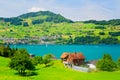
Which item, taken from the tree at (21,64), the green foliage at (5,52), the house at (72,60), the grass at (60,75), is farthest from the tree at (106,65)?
the green foliage at (5,52)

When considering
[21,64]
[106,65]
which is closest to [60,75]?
[21,64]

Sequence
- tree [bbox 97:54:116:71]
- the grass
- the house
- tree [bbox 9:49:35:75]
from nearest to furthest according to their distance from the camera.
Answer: the grass
tree [bbox 9:49:35:75]
tree [bbox 97:54:116:71]
the house

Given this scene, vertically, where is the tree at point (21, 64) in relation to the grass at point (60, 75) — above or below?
above

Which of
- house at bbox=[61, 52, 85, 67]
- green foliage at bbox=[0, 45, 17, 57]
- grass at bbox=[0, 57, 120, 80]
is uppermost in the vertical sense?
green foliage at bbox=[0, 45, 17, 57]

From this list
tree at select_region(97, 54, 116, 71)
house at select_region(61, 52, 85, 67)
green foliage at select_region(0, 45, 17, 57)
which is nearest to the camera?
tree at select_region(97, 54, 116, 71)

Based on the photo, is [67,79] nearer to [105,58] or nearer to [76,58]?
[105,58]

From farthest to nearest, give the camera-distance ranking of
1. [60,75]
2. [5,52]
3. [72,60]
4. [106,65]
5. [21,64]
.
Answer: [5,52]
[72,60]
[106,65]
[21,64]
[60,75]

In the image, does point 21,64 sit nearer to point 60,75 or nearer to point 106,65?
point 60,75

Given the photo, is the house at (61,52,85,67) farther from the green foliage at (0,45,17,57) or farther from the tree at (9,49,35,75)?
the tree at (9,49,35,75)

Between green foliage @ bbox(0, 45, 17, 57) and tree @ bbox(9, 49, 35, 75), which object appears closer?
tree @ bbox(9, 49, 35, 75)

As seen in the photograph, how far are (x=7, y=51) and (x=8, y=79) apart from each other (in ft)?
209

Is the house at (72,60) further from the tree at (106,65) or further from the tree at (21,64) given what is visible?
the tree at (21,64)

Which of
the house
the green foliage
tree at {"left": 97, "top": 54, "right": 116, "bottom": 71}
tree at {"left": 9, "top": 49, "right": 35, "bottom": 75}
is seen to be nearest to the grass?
tree at {"left": 9, "top": 49, "right": 35, "bottom": 75}

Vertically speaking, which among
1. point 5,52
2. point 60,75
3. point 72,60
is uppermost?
point 5,52
